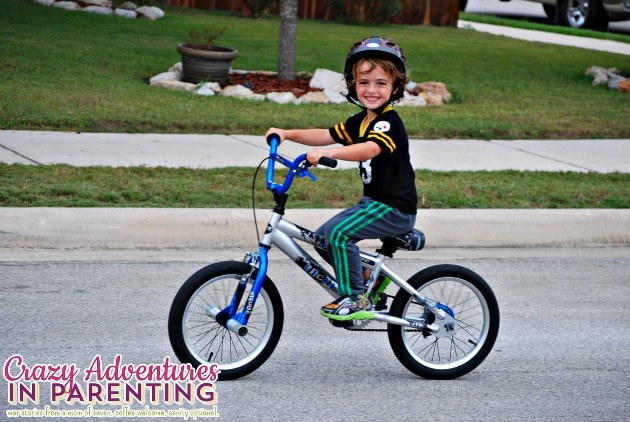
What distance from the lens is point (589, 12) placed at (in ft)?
76.7

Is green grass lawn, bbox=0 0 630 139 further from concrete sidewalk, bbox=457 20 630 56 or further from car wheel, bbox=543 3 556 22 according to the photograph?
car wheel, bbox=543 3 556 22

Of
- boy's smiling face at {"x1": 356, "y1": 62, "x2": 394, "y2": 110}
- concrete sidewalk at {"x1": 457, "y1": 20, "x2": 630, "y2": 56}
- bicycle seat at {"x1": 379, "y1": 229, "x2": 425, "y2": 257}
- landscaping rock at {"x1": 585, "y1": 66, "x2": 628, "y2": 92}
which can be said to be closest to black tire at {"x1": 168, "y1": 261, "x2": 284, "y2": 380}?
bicycle seat at {"x1": 379, "y1": 229, "x2": 425, "y2": 257}

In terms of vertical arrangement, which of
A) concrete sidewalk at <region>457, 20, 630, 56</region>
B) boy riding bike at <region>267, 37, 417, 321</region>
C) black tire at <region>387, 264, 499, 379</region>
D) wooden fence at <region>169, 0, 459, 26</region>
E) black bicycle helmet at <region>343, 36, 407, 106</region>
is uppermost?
black bicycle helmet at <region>343, 36, 407, 106</region>

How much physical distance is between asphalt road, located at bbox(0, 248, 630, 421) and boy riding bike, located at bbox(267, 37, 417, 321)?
0.45m

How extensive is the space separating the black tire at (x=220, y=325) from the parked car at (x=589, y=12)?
18.2m

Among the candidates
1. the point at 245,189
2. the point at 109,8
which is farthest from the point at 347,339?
the point at 109,8

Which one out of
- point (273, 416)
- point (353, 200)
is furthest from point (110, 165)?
point (273, 416)

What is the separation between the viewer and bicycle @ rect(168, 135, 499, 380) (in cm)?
495

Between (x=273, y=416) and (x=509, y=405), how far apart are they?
3.60 ft

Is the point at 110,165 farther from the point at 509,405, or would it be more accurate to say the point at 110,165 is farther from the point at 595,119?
the point at 595,119

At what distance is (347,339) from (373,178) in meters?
1.13

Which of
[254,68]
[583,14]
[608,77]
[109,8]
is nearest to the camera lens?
[254,68]

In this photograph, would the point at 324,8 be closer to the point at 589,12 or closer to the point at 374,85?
the point at 589,12

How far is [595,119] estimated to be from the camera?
1254 centimetres
